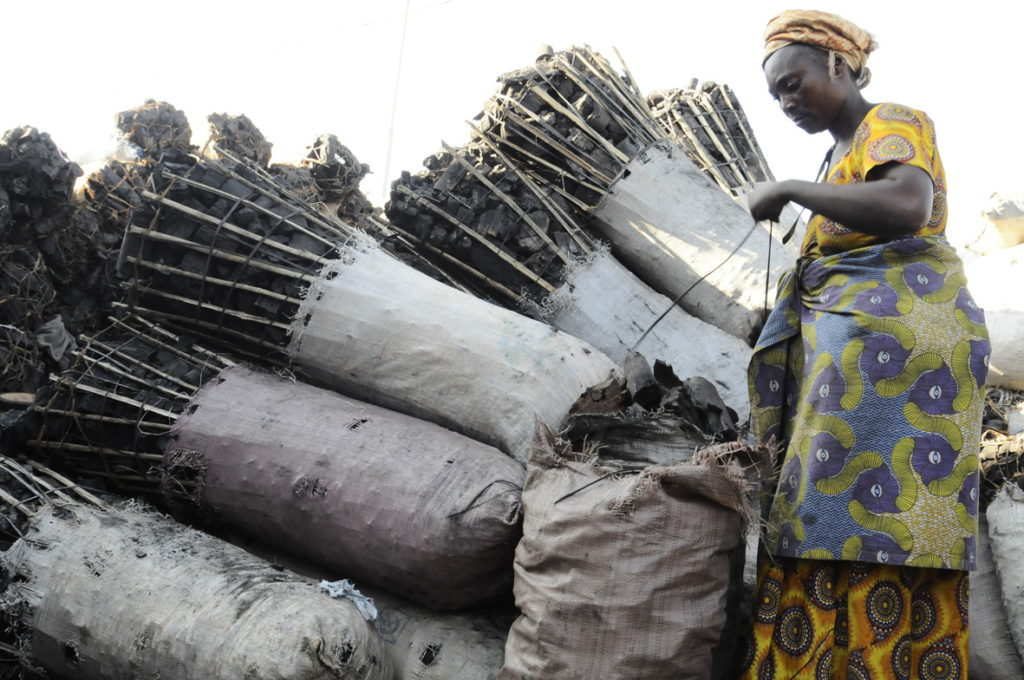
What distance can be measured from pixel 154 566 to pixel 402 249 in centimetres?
161

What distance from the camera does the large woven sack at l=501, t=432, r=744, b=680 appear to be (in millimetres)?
1744

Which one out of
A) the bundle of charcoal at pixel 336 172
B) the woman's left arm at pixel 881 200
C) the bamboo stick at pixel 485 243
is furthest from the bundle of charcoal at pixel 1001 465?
the bundle of charcoal at pixel 336 172

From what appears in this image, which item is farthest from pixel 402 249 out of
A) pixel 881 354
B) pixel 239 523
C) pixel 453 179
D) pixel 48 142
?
pixel 881 354

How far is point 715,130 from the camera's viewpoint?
459cm

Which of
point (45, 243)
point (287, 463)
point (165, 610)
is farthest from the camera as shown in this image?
point (45, 243)

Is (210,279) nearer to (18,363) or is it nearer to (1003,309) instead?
(18,363)

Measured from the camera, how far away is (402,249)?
3.42m

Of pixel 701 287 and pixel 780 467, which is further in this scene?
pixel 701 287

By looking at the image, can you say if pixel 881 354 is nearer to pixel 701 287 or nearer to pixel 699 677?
pixel 699 677

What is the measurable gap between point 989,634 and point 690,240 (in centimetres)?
170

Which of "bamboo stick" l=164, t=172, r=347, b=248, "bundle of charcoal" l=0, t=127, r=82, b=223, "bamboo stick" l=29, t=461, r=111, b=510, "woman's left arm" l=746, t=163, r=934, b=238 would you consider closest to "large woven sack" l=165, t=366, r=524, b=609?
"bamboo stick" l=29, t=461, r=111, b=510

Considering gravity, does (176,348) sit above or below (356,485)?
above

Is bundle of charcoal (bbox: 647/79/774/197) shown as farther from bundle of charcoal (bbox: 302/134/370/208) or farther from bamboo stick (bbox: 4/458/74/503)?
bamboo stick (bbox: 4/458/74/503)

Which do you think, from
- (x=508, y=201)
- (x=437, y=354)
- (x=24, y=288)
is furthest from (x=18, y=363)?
(x=508, y=201)
